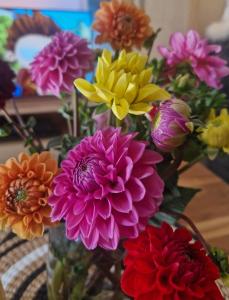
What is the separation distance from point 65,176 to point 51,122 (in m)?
1.16

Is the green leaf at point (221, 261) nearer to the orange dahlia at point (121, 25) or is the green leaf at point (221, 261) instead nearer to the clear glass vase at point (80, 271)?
the clear glass vase at point (80, 271)

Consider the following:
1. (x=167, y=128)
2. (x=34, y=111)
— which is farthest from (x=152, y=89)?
(x=34, y=111)

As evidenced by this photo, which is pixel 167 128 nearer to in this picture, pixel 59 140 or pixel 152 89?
pixel 152 89

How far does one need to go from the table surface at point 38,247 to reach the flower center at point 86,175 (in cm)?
32

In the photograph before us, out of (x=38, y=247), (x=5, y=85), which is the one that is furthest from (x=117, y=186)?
(x=38, y=247)

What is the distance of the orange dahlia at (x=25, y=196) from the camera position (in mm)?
336

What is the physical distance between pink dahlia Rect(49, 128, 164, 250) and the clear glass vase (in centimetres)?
11

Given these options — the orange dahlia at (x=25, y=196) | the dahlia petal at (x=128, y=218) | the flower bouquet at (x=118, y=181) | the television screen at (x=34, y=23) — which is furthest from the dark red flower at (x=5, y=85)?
the television screen at (x=34, y=23)

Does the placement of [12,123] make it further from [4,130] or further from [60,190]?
[60,190]

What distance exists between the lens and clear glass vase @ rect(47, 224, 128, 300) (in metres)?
0.41

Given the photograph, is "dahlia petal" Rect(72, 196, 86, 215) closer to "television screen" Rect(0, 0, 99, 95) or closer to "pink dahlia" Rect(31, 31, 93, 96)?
"pink dahlia" Rect(31, 31, 93, 96)

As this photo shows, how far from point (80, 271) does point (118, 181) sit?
18 cm

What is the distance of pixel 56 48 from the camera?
17.4 inches

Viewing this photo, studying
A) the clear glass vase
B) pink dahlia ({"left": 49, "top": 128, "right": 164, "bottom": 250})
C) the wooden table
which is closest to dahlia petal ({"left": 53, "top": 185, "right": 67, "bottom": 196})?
pink dahlia ({"left": 49, "top": 128, "right": 164, "bottom": 250})
